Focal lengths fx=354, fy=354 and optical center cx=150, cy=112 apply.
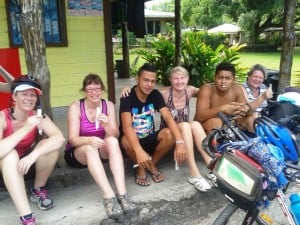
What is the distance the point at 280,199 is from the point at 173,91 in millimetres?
1997

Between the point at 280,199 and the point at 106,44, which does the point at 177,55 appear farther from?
the point at 280,199

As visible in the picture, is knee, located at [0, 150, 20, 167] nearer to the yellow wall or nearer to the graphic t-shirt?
the graphic t-shirt

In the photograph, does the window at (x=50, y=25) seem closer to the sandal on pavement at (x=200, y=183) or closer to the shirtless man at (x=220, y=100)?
the shirtless man at (x=220, y=100)

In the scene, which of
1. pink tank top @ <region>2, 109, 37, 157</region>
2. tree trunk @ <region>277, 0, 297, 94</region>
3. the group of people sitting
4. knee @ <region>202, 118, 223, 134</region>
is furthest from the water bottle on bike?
tree trunk @ <region>277, 0, 297, 94</region>

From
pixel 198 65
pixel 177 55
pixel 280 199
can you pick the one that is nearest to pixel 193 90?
pixel 280 199

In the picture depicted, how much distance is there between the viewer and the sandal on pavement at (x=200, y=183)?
336cm

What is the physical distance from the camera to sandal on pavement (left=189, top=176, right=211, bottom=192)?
3359 mm

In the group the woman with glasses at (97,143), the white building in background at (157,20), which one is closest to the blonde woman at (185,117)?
the woman with glasses at (97,143)

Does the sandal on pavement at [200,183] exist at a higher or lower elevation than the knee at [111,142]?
lower

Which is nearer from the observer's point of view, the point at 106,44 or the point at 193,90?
the point at 193,90

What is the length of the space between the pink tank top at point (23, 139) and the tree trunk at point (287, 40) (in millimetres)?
3019

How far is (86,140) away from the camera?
3.04 meters

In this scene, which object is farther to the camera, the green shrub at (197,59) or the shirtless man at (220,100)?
the green shrub at (197,59)

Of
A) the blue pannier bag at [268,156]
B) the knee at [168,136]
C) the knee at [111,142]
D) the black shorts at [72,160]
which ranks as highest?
the blue pannier bag at [268,156]
